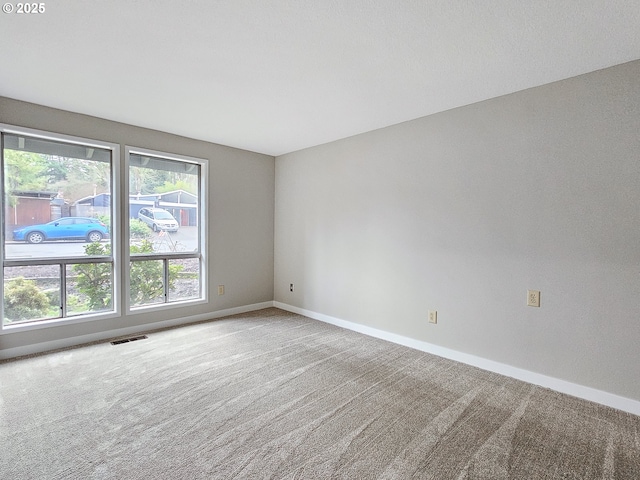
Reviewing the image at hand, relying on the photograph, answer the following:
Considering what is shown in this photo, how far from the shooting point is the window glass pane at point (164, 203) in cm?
376

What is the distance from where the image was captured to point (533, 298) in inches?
A: 101

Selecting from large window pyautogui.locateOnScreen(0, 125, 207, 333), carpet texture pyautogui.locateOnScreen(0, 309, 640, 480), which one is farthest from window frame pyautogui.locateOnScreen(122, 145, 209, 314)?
carpet texture pyautogui.locateOnScreen(0, 309, 640, 480)

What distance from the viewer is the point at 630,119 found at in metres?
2.15

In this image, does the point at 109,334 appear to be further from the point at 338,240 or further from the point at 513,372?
the point at 513,372

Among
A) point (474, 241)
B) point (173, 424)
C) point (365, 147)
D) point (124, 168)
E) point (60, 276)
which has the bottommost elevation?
point (173, 424)

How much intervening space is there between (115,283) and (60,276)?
49 cm

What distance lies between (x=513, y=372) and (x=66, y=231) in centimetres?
448

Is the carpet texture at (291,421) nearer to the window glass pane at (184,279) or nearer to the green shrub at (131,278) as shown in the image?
the green shrub at (131,278)

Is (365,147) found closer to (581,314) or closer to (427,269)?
(427,269)

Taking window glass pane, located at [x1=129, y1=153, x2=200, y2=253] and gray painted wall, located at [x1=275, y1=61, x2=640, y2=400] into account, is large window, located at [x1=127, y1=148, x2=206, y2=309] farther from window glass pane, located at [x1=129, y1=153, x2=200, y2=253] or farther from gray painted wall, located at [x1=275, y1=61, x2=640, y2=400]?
gray painted wall, located at [x1=275, y1=61, x2=640, y2=400]

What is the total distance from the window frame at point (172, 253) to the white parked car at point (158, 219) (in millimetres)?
196

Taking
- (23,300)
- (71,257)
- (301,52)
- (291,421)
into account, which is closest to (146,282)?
(71,257)

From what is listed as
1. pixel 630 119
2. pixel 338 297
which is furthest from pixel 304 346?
pixel 630 119

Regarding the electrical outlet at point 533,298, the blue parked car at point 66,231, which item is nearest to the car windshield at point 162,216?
the blue parked car at point 66,231
